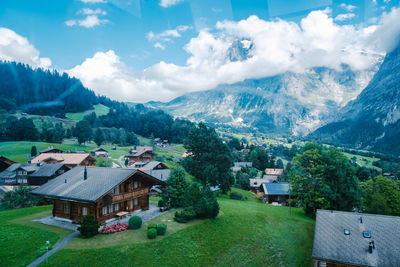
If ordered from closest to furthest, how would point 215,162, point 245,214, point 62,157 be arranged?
point 245,214 → point 215,162 → point 62,157

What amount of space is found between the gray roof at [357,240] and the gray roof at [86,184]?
24303 millimetres

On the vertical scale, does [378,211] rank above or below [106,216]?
below

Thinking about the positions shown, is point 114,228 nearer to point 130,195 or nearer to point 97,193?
point 97,193

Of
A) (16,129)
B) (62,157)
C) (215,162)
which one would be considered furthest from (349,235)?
(16,129)

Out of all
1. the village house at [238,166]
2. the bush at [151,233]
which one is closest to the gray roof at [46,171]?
the bush at [151,233]

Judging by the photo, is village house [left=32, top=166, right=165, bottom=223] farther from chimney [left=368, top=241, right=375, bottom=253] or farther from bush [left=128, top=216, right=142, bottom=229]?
chimney [left=368, top=241, right=375, bottom=253]

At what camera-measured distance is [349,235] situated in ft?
84.2

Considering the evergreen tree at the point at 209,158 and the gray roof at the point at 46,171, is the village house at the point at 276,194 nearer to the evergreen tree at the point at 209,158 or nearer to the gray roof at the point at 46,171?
the evergreen tree at the point at 209,158

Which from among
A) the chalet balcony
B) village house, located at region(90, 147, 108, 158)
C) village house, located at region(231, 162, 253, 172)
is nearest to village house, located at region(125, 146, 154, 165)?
village house, located at region(90, 147, 108, 158)

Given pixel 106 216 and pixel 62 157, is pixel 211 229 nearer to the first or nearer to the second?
pixel 106 216

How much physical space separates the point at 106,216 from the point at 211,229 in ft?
44.7

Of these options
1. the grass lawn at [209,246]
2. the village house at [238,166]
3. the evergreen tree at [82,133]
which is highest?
the evergreen tree at [82,133]

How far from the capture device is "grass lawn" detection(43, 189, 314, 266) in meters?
23.8

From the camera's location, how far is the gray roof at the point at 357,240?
23078 mm
